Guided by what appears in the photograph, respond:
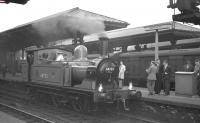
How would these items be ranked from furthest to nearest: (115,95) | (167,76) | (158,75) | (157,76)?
(157,76) → (158,75) → (167,76) → (115,95)

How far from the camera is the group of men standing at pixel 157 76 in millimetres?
11508

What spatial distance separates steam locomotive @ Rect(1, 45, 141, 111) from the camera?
31.0 feet

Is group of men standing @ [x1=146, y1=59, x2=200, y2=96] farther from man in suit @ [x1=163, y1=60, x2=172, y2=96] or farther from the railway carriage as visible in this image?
the railway carriage

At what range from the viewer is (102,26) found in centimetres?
1384

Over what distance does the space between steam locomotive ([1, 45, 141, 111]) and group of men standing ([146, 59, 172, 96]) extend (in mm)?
1607

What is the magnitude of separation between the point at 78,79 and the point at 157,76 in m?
4.00

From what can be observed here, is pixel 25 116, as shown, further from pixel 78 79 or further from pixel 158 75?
pixel 158 75

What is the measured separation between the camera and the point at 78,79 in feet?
33.0

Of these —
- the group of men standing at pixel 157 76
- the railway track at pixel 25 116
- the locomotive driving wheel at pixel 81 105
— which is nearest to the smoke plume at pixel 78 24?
the group of men standing at pixel 157 76

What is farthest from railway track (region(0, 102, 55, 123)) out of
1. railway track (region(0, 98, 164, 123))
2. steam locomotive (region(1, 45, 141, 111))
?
steam locomotive (region(1, 45, 141, 111))

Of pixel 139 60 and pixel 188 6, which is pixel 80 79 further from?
pixel 139 60

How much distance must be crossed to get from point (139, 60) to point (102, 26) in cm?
516

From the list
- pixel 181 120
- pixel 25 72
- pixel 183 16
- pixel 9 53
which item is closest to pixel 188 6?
pixel 183 16

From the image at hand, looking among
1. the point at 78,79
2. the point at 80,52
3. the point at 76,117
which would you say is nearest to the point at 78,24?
the point at 80,52
